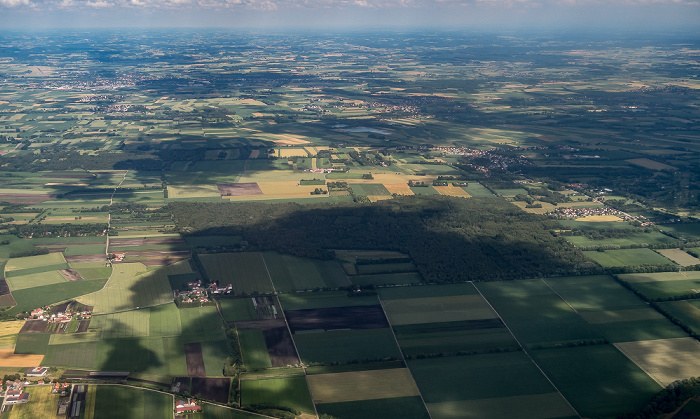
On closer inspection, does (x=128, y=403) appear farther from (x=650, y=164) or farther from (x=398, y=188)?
(x=650, y=164)

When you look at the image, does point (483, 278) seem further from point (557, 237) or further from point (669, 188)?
point (669, 188)

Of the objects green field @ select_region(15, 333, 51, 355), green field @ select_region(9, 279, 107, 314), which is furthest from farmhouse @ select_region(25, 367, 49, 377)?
green field @ select_region(9, 279, 107, 314)

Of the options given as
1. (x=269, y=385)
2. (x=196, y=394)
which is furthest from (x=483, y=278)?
(x=196, y=394)

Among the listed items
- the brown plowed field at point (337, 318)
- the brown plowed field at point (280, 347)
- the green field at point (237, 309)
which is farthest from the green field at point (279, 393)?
the green field at point (237, 309)

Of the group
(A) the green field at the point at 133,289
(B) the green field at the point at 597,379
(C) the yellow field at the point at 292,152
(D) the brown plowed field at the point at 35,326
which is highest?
(B) the green field at the point at 597,379

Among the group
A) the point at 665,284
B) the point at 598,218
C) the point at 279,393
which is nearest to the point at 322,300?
the point at 279,393

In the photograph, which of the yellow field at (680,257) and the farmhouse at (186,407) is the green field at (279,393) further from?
the yellow field at (680,257)

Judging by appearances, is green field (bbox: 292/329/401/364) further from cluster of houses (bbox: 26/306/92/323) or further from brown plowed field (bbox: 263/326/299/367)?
cluster of houses (bbox: 26/306/92/323)
